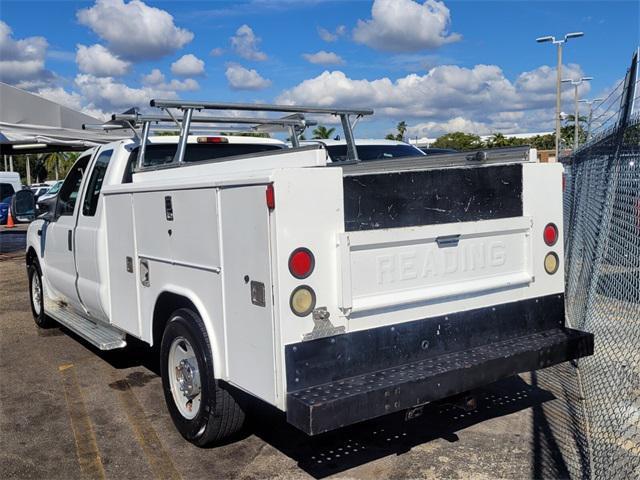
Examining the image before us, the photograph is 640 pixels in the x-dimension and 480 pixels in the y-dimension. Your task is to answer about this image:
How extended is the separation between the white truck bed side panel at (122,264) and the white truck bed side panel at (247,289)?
59.9 inches

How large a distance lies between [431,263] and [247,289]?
1119 millimetres

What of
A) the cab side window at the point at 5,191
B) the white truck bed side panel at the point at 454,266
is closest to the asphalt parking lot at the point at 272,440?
the white truck bed side panel at the point at 454,266

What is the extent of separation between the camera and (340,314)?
3.57m

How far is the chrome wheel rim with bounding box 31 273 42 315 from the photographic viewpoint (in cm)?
798

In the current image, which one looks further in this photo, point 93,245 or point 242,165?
point 93,245

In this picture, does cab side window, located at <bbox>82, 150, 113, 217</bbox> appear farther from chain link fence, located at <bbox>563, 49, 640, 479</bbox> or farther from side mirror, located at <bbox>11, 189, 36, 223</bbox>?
chain link fence, located at <bbox>563, 49, 640, 479</bbox>

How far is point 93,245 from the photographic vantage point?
225 inches

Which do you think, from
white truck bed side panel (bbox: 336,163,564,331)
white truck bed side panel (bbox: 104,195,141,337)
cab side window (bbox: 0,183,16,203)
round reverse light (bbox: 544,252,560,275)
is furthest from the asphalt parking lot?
cab side window (bbox: 0,183,16,203)

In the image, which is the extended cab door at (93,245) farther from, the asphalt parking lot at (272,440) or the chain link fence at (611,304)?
the chain link fence at (611,304)

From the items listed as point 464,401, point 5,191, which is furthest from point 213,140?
point 5,191

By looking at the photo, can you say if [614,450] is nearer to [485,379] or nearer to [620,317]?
[485,379]

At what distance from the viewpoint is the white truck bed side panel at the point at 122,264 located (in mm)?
5039

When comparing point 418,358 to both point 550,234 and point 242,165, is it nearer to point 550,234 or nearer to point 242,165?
point 550,234

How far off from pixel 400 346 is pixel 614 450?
154 centimetres
